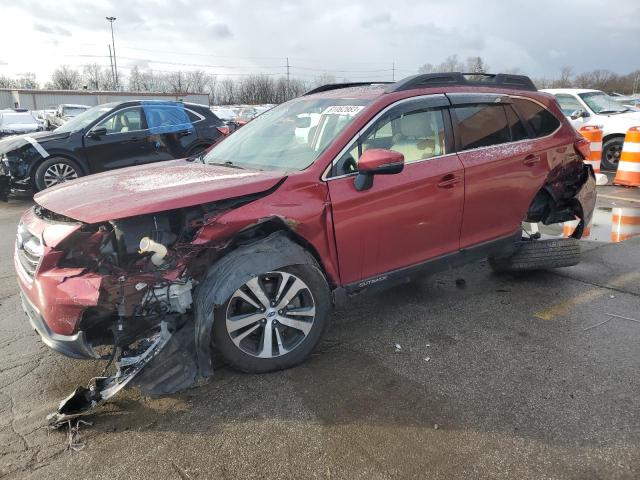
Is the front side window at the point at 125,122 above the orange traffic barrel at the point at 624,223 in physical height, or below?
above

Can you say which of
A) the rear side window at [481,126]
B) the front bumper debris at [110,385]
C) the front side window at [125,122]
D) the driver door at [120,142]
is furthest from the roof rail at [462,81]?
the front side window at [125,122]

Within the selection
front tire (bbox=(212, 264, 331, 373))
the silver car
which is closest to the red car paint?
front tire (bbox=(212, 264, 331, 373))

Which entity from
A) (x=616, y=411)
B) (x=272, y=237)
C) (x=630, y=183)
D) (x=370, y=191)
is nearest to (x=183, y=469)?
(x=272, y=237)

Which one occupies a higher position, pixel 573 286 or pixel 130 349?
pixel 130 349

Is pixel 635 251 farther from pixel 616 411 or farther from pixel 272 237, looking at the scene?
pixel 272 237

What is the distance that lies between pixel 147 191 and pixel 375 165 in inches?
56.1

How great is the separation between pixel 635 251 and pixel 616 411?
3.54m

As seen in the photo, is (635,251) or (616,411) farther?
(635,251)

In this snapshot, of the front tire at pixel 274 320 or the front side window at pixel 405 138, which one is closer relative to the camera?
the front tire at pixel 274 320

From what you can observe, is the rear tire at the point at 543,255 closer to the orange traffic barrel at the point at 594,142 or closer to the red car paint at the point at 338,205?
the red car paint at the point at 338,205

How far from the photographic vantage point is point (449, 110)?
3840 mm

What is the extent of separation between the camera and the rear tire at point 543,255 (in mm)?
4453

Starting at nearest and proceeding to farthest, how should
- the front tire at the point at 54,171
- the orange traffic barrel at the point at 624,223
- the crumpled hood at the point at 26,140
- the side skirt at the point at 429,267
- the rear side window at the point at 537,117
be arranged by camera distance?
the side skirt at the point at 429,267, the rear side window at the point at 537,117, the orange traffic barrel at the point at 624,223, the crumpled hood at the point at 26,140, the front tire at the point at 54,171

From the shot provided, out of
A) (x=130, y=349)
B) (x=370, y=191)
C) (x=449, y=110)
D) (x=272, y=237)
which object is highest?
(x=449, y=110)
